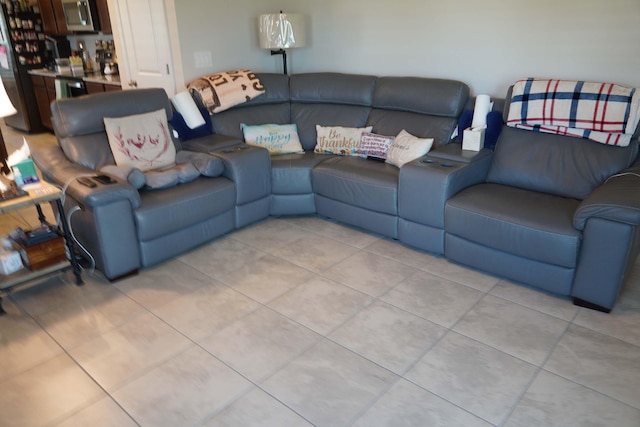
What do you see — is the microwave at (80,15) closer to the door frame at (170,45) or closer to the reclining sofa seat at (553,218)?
the door frame at (170,45)

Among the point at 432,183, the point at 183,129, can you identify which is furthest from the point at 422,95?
the point at 183,129

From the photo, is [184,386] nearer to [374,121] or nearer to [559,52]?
[374,121]

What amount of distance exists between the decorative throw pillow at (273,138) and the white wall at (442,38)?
2.64ft

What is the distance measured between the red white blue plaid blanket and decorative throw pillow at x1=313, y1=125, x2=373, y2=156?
3.74 ft

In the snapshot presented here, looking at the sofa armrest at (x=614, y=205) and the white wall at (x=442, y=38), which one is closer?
→ the sofa armrest at (x=614, y=205)

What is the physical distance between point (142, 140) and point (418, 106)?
2.00 metres

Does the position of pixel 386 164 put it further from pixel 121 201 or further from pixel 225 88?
pixel 121 201

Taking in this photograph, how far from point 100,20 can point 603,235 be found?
5228 millimetres

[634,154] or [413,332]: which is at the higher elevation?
[634,154]

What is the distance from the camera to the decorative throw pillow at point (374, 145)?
11.1ft

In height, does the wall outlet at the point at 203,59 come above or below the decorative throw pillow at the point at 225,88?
above

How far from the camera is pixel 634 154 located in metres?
2.63

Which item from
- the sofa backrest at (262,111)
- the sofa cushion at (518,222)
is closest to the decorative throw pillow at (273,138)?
the sofa backrest at (262,111)

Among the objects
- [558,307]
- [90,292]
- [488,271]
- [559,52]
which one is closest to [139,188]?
[90,292]
